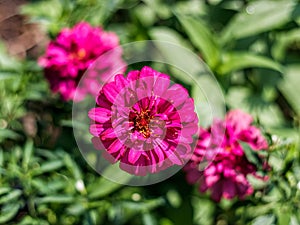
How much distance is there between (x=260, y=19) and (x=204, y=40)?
0.26 metres

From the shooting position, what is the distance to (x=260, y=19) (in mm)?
1847

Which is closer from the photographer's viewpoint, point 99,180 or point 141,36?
point 99,180

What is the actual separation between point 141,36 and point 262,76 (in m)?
0.44

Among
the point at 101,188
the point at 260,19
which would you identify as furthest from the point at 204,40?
the point at 101,188

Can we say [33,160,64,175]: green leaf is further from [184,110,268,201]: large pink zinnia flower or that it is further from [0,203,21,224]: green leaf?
[184,110,268,201]: large pink zinnia flower

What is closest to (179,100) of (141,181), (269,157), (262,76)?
(269,157)

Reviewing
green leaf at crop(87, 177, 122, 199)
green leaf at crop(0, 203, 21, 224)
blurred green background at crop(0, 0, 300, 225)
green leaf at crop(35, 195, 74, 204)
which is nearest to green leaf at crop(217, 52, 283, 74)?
blurred green background at crop(0, 0, 300, 225)

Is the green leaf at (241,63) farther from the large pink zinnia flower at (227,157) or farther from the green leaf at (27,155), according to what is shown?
the green leaf at (27,155)

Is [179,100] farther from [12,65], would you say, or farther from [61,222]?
[12,65]

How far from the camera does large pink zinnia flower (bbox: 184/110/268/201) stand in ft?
4.63

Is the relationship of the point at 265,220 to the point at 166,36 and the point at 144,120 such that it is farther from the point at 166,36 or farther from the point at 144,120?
the point at 166,36

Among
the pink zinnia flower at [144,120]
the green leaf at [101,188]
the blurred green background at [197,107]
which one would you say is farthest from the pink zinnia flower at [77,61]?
the pink zinnia flower at [144,120]

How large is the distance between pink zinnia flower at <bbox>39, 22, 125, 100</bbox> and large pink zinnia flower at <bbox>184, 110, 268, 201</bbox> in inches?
12.2

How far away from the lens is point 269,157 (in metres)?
1.35
